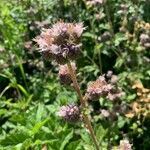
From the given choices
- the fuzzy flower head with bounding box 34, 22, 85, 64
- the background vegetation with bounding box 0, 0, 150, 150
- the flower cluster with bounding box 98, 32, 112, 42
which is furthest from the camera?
the flower cluster with bounding box 98, 32, 112, 42

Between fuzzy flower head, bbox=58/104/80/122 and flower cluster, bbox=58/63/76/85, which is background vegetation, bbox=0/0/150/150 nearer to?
fuzzy flower head, bbox=58/104/80/122

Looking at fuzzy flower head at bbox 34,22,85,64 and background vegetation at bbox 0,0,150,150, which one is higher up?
fuzzy flower head at bbox 34,22,85,64

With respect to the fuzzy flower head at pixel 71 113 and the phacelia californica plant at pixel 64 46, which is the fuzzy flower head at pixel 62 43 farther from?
the fuzzy flower head at pixel 71 113

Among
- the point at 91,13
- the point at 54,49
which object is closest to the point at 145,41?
Result: the point at 91,13

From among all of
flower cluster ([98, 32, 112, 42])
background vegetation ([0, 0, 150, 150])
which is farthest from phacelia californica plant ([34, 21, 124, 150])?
flower cluster ([98, 32, 112, 42])

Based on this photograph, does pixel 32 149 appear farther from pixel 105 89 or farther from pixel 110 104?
pixel 110 104

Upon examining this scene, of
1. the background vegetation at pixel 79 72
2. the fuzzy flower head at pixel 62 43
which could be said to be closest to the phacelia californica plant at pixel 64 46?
the fuzzy flower head at pixel 62 43
